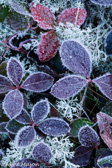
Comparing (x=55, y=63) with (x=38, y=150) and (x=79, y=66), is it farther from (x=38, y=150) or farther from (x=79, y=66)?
(x=38, y=150)

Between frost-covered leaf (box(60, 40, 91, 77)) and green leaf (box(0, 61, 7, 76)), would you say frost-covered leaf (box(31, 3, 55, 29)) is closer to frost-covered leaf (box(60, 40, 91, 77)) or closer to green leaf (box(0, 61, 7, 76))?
frost-covered leaf (box(60, 40, 91, 77))

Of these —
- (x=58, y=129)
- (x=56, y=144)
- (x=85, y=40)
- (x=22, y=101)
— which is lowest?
(x=56, y=144)

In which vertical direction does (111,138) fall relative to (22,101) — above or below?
below

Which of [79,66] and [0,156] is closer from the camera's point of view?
[79,66]

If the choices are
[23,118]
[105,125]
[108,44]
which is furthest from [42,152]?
[108,44]

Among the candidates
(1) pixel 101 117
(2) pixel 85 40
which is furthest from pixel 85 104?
(2) pixel 85 40

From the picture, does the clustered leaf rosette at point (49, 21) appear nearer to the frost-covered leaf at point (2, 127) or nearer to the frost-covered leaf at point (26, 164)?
the frost-covered leaf at point (2, 127)

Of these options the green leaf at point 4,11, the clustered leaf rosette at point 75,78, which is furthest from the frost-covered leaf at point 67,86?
the green leaf at point 4,11
